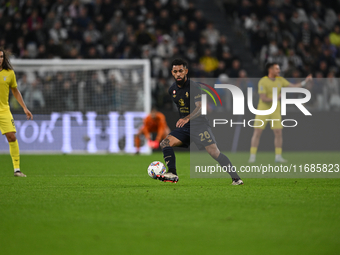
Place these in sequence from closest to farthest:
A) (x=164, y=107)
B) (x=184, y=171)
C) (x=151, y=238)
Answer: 1. (x=151, y=238)
2. (x=184, y=171)
3. (x=164, y=107)

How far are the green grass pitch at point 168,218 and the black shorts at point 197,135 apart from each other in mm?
594

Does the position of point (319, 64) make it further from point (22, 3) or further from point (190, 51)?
point (22, 3)

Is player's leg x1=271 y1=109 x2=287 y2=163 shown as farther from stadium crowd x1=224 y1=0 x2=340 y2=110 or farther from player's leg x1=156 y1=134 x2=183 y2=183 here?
stadium crowd x1=224 y1=0 x2=340 y2=110

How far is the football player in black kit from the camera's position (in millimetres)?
6781

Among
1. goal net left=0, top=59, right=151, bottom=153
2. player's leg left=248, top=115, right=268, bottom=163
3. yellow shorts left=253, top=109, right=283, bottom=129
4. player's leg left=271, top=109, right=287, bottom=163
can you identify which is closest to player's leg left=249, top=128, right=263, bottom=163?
player's leg left=248, top=115, right=268, bottom=163

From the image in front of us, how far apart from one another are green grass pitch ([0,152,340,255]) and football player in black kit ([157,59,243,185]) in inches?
15.9

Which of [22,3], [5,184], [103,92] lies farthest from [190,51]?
[5,184]

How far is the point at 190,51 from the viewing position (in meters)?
17.1

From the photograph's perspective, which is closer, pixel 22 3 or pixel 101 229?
pixel 101 229

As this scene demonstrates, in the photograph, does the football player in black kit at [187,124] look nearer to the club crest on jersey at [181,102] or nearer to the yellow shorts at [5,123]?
the club crest on jersey at [181,102]

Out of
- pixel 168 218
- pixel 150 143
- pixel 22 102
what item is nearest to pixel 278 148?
pixel 150 143

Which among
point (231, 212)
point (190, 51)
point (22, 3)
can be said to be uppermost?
point (22, 3)

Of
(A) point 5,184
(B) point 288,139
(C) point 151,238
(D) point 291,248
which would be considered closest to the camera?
(D) point 291,248

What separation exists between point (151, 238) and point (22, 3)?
15.5 m
